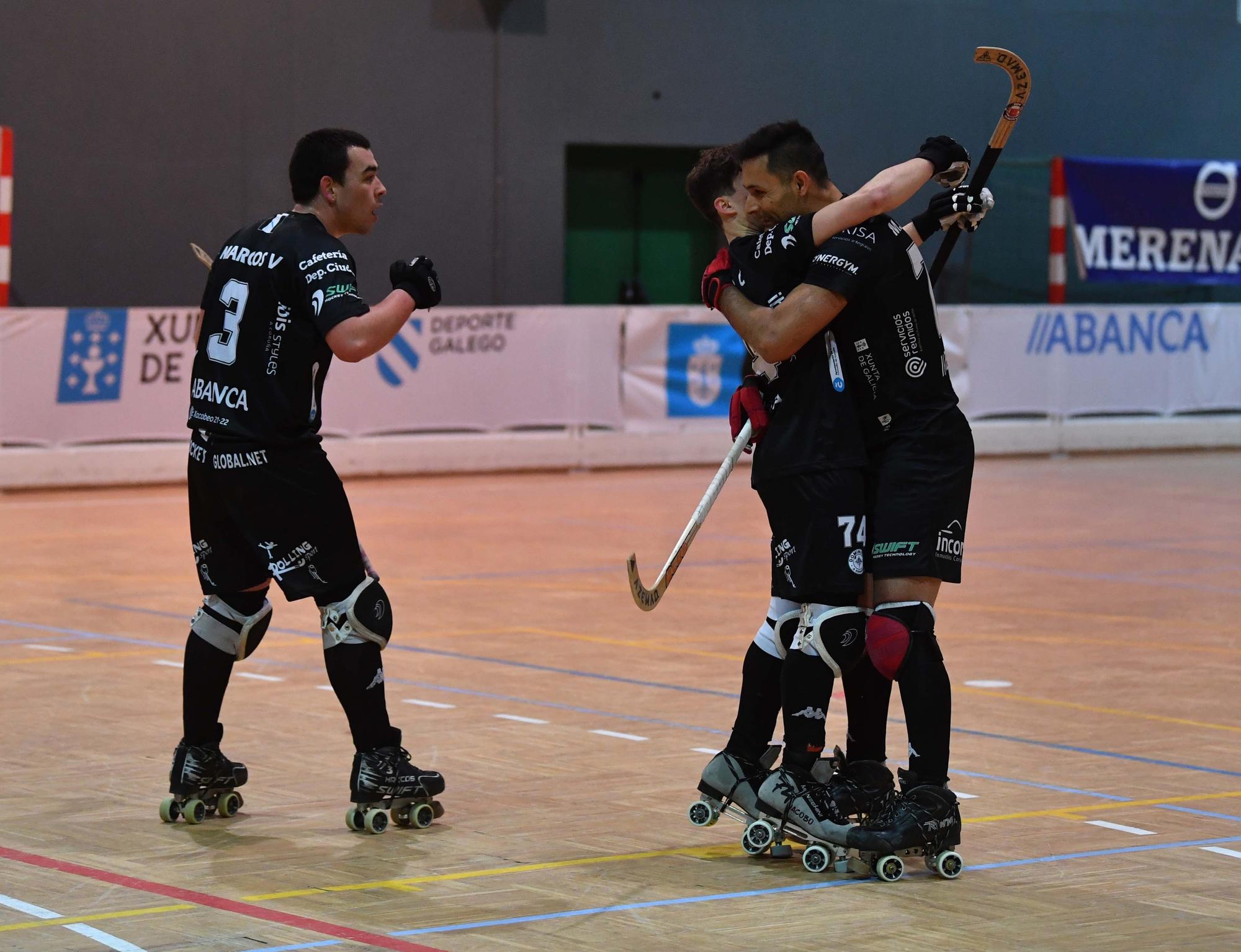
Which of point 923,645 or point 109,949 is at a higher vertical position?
point 923,645

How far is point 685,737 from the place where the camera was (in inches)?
290

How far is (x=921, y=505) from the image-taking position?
17.5 ft

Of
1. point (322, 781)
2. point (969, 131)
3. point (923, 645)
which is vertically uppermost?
point (969, 131)

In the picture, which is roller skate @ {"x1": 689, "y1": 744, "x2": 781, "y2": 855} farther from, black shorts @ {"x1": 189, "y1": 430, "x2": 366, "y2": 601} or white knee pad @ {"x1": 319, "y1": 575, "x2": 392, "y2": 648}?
black shorts @ {"x1": 189, "y1": 430, "x2": 366, "y2": 601}

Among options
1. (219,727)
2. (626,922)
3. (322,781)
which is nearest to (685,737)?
(322,781)

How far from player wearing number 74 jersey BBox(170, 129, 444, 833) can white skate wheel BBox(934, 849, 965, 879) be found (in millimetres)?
1560

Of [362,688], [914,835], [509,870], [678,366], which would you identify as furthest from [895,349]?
[678,366]

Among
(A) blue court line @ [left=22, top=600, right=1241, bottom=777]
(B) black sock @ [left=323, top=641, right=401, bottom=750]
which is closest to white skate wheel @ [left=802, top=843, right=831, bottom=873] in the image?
(B) black sock @ [left=323, top=641, right=401, bottom=750]

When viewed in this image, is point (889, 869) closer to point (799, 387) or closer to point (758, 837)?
point (758, 837)

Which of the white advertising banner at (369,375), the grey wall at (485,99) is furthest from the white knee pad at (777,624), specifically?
the grey wall at (485,99)

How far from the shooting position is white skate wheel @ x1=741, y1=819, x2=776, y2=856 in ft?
18.0

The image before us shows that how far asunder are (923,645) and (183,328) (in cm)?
1326

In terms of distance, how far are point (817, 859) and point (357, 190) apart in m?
2.40

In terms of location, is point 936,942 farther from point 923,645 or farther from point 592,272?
point 592,272
